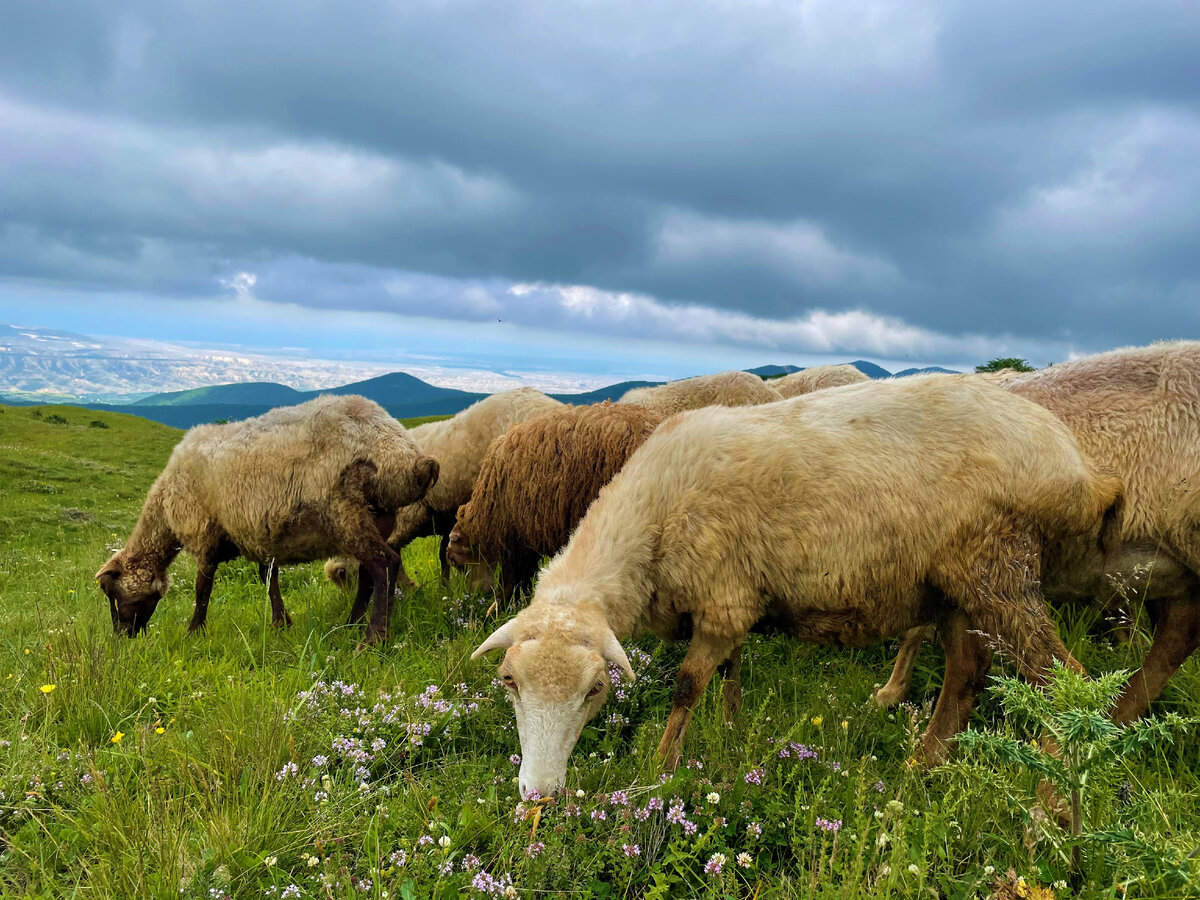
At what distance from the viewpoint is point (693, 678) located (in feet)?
12.6

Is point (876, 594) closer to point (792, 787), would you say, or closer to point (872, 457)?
point (872, 457)

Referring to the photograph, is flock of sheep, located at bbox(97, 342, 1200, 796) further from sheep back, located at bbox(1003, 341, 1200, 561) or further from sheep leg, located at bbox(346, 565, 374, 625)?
sheep leg, located at bbox(346, 565, 374, 625)

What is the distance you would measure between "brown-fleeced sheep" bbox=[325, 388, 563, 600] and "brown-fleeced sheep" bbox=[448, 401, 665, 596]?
6.10 ft

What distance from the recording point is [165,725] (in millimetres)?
4234

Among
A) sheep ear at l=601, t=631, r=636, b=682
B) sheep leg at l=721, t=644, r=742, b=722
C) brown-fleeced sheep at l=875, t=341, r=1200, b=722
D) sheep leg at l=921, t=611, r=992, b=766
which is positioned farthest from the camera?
sheep leg at l=721, t=644, r=742, b=722

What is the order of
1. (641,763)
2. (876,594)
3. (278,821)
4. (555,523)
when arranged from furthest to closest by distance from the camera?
(555,523)
(876,594)
(641,763)
(278,821)

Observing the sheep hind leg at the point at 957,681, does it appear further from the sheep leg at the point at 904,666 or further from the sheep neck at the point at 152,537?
the sheep neck at the point at 152,537

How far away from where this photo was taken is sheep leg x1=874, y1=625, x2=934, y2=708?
189 inches

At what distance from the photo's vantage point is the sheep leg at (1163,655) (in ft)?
13.5

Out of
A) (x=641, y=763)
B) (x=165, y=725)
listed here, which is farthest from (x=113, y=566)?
(x=641, y=763)

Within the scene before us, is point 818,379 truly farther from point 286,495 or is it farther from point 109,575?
point 109,575

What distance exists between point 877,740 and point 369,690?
335 centimetres

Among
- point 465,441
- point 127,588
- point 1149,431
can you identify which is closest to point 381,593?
point 465,441

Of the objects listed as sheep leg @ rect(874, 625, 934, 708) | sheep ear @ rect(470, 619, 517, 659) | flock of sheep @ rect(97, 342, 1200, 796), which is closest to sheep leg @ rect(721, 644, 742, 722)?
flock of sheep @ rect(97, 342, 1200, 796)
